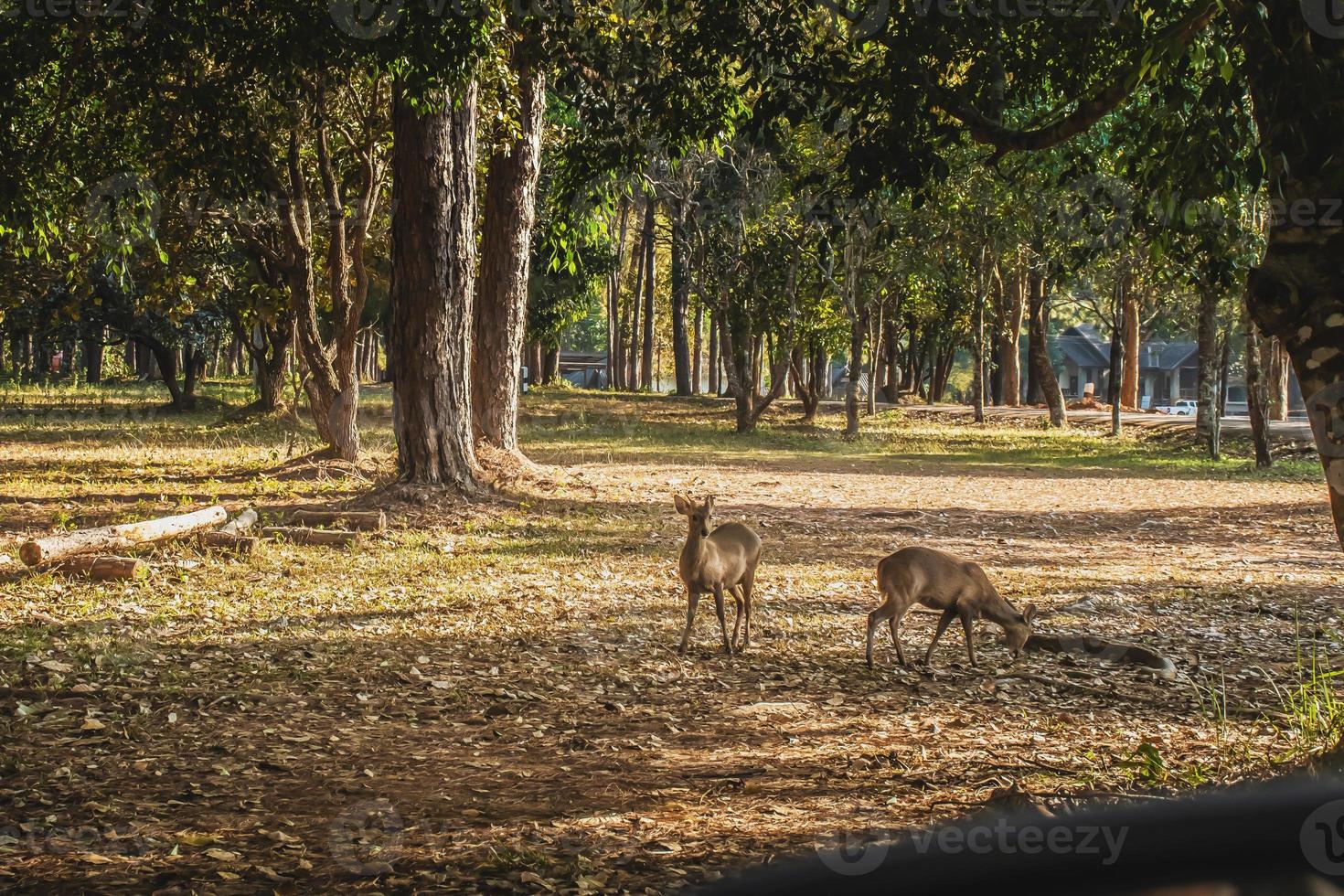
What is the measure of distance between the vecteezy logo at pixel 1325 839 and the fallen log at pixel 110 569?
35.5 feet

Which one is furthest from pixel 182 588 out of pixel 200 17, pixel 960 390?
pixel 960 390

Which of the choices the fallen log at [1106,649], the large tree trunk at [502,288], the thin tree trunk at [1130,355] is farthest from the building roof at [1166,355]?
the fallen log at [1106,649]

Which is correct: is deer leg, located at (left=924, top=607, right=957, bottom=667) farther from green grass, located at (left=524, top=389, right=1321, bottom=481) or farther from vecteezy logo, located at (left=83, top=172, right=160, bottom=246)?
green grass, located at (left=524, top=389, right=1321, bottom=481)

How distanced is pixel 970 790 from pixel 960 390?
3814 inches

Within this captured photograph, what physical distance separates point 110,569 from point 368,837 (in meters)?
6.63

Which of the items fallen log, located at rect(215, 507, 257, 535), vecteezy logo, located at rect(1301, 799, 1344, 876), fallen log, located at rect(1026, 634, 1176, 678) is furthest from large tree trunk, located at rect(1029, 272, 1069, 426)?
vecteezy logo, located at rect(1301, 799, 1344, 876)

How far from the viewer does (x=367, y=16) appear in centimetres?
898

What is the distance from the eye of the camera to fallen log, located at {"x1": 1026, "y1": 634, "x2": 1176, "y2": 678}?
8219mm

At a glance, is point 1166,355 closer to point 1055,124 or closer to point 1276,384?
point 1276,384

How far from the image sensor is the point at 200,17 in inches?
371

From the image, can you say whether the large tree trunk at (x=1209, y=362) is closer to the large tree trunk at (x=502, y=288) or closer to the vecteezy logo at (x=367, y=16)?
the large tree trunk at (x=502, y=288)

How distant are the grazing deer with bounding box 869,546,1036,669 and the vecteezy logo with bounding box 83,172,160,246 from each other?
367 inches

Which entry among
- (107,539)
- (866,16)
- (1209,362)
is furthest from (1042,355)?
(866,16)

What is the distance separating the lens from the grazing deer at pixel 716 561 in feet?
27.7
